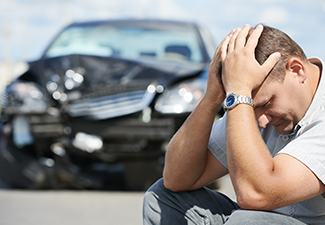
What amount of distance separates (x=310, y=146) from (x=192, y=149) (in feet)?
1.87

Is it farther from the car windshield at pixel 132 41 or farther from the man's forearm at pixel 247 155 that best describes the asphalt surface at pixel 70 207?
the man's forearm at pixel 247 155

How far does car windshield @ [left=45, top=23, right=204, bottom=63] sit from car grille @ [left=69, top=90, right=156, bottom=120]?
75 centimetres

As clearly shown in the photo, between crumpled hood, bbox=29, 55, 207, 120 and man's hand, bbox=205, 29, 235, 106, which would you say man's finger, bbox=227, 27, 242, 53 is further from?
crumpled hood, bbox=29, 55, 207, 120

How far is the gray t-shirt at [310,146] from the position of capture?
153 centimetres

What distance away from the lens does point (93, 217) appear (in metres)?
3.27

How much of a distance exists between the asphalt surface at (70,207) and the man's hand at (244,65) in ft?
5.86

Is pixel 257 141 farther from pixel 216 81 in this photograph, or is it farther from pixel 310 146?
pixel 216 81

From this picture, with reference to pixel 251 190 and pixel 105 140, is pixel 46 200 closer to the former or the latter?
pixel 105 140

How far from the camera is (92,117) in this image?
345cm

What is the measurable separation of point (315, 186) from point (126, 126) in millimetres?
2091

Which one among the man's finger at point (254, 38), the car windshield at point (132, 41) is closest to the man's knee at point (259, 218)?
the man's finger at point (254, 38)

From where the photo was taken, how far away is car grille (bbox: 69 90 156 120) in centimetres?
341

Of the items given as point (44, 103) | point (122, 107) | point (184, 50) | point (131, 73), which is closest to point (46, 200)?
point (44, 103)

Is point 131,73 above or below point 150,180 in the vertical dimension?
above
